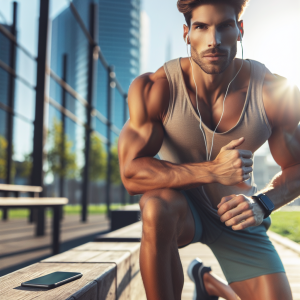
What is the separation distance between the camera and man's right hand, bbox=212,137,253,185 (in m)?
1.31

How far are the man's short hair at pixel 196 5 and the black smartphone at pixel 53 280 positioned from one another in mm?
1220

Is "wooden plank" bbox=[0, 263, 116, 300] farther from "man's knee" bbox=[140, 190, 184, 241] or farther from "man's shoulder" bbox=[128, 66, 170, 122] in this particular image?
"man's shoulder" bbox=[128, 66, 170, 122]

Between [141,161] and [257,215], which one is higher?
[141,161]

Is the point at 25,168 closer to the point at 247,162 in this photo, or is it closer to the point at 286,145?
the point at 286,145

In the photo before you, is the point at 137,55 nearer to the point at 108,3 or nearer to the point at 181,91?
the point at 108,3

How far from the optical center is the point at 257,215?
1.37 meters

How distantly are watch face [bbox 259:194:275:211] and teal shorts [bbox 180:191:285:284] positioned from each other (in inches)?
14.0

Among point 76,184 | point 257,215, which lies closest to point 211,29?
point 257,215

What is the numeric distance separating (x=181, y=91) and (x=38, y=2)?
5903 mm

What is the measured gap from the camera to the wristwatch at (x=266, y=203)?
1.44m

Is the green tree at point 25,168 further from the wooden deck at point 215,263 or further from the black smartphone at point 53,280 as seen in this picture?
the black smartphone at point 53,280

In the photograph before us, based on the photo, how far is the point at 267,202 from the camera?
4.79ft

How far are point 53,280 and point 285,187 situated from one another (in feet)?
3.66

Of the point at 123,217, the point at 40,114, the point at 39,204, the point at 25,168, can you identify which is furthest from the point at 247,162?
the point at 25,168
